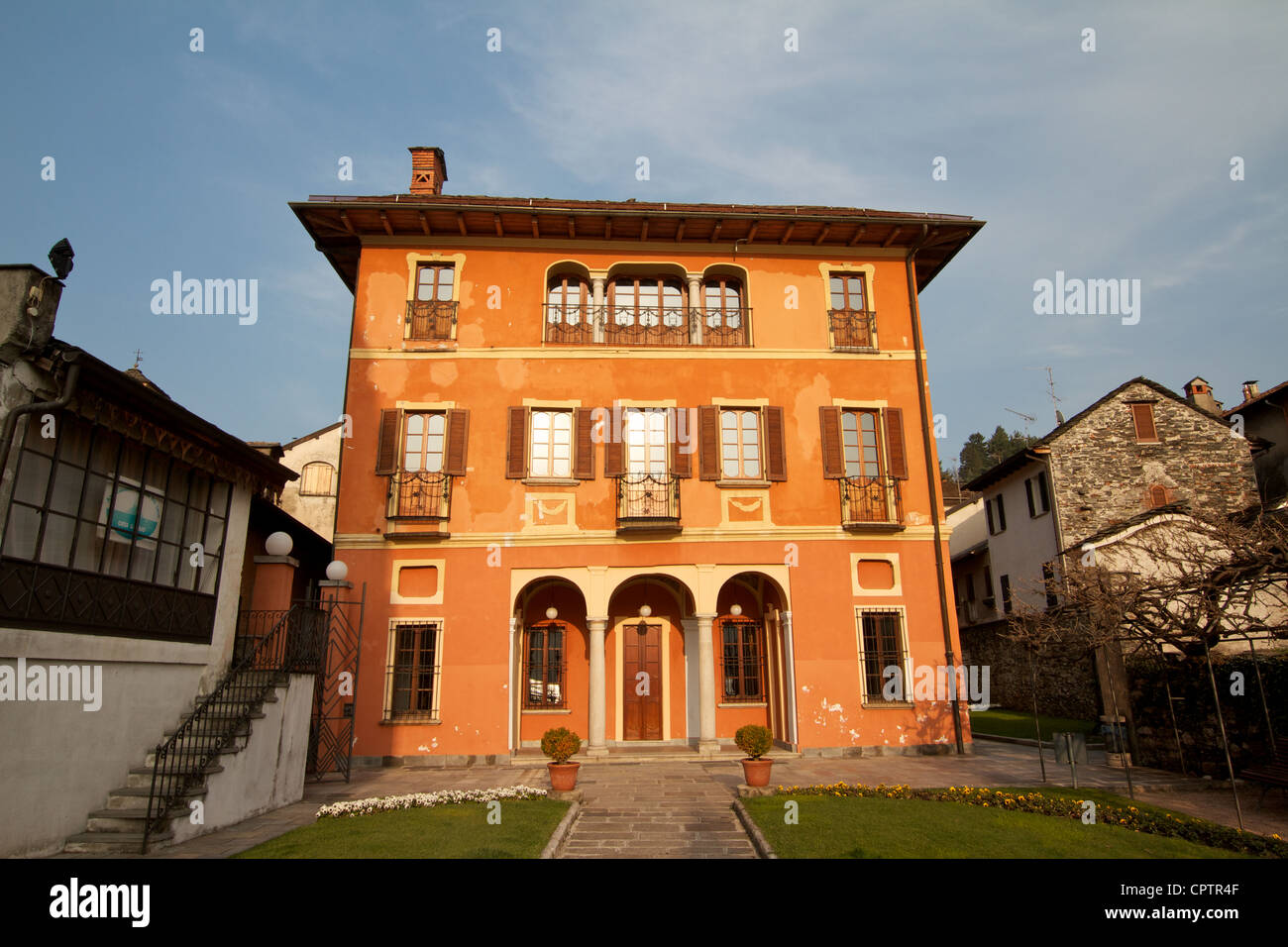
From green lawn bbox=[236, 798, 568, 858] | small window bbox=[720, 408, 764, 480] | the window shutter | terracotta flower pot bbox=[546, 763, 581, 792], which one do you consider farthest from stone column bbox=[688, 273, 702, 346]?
the window shutter

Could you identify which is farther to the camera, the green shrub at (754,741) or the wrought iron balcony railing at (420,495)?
the wrought iron balcony railing at (420,495)

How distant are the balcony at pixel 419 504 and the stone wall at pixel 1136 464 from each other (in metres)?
19.7

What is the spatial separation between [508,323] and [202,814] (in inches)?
450

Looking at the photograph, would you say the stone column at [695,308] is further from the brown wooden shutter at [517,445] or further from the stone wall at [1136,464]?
the stone wall at [1136,464]

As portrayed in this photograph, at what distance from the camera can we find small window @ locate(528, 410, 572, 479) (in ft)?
55.0

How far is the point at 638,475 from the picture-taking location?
54.4ft

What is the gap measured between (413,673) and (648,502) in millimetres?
6115

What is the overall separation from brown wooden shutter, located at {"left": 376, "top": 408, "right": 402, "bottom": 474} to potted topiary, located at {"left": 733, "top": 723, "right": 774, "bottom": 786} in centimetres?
958

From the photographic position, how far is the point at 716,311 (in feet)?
58.6

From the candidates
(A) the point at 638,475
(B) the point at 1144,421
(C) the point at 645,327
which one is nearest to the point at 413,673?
(A) the point at 638,475

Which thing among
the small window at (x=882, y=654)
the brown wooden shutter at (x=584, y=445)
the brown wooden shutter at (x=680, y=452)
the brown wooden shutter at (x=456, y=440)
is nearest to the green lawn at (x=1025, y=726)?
the small window at (x=882, y=654)

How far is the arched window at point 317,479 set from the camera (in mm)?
27250

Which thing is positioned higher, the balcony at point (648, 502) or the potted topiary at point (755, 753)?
the balcony at point (648, 502)

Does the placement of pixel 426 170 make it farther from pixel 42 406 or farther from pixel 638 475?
pixel 42 406
